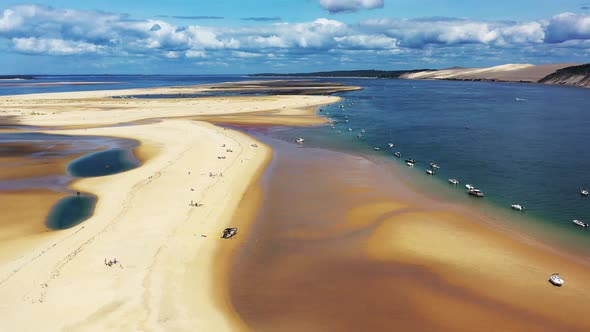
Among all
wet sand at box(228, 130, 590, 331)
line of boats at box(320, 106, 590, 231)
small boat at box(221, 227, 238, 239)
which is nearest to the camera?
wet sand at box(228, 130, 590, 331)

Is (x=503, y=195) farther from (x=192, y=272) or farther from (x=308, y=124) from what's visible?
(x=308, y=124)

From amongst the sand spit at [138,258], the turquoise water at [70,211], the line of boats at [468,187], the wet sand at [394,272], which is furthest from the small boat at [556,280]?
the turquoise water at [70,211]

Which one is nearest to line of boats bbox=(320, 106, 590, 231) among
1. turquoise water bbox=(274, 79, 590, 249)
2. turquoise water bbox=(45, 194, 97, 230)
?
turquoise water bbox=(274, 79, 590, 249)

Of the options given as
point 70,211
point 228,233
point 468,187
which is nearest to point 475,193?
point 468,187

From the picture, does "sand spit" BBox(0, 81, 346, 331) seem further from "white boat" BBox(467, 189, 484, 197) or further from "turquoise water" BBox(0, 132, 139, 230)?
"white boat" BBox(467, 189, 484, 197)

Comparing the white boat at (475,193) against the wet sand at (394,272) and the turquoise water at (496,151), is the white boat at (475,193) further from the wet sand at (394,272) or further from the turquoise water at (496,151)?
the wet sand at (394,272)

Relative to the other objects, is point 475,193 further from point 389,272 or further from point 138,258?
point 138,258
